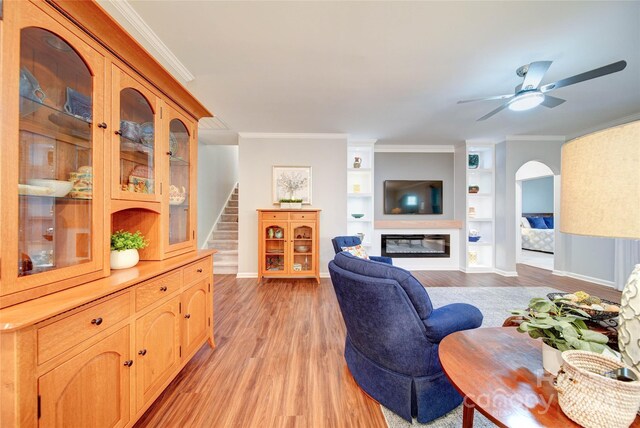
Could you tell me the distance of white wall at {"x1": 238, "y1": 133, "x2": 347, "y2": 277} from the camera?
4.46m

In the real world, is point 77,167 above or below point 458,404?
above

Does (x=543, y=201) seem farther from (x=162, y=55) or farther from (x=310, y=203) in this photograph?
(x=162, y=55)

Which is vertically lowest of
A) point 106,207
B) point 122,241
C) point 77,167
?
point 122,241

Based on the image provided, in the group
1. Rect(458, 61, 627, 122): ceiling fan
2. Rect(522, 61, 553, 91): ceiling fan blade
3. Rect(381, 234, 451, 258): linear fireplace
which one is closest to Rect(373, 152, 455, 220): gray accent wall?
Rect(381, 234, 451, 258): linear fireplace

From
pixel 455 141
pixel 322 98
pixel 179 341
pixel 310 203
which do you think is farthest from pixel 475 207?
pixel 179 341

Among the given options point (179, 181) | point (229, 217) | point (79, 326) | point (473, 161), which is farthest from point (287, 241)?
point (473, 161)

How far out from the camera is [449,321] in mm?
1376

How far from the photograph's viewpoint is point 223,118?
3723mm

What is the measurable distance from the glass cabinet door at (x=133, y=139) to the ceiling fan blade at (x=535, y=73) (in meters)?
2.98

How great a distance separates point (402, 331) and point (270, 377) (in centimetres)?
111

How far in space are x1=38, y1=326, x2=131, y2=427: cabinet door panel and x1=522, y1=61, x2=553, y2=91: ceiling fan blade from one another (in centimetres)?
342

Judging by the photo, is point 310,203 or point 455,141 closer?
point 310,203

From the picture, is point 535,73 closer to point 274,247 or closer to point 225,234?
point 274,247

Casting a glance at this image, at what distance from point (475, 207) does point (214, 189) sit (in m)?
5.89
